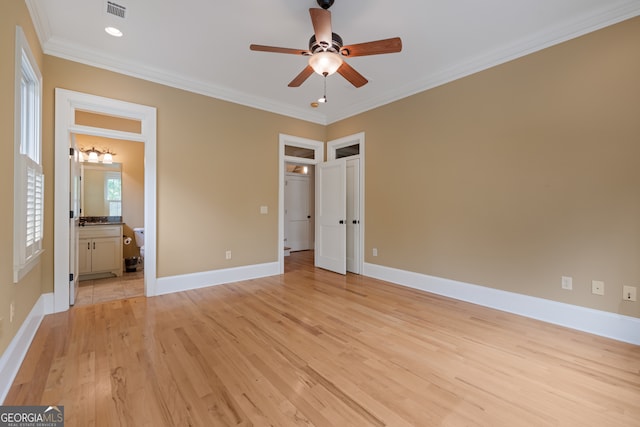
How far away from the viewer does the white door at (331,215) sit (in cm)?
489

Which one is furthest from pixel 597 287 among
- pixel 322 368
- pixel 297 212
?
pixel 297 212

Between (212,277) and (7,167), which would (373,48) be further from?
(212,277)

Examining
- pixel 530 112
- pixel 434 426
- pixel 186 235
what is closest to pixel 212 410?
pixel 434 426

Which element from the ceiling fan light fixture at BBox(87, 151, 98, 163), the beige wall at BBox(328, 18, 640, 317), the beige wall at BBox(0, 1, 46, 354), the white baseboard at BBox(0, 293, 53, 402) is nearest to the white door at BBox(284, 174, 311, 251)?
the beige wall at BBox(328, 18, 640, 317)

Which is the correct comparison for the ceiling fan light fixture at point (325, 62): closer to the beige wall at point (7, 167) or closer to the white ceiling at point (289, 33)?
the white ceiling at point (289, 33)

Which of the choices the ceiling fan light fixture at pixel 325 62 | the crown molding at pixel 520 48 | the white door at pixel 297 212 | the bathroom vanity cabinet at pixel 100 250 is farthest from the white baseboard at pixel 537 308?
the bathroom vanity cabinet at pixel 100 250

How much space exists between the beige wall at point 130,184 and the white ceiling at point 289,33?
232 cm

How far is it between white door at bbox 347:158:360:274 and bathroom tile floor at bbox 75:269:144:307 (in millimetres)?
3343

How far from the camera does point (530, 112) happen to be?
2979 mm

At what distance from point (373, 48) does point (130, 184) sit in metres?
5.21

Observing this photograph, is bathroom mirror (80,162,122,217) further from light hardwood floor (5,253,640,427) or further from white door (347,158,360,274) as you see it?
white door (347,158,360,274)

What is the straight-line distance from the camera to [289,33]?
2859 mm

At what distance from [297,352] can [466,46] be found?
3.66 m

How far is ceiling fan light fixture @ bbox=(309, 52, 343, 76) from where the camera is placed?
92.6 inches
